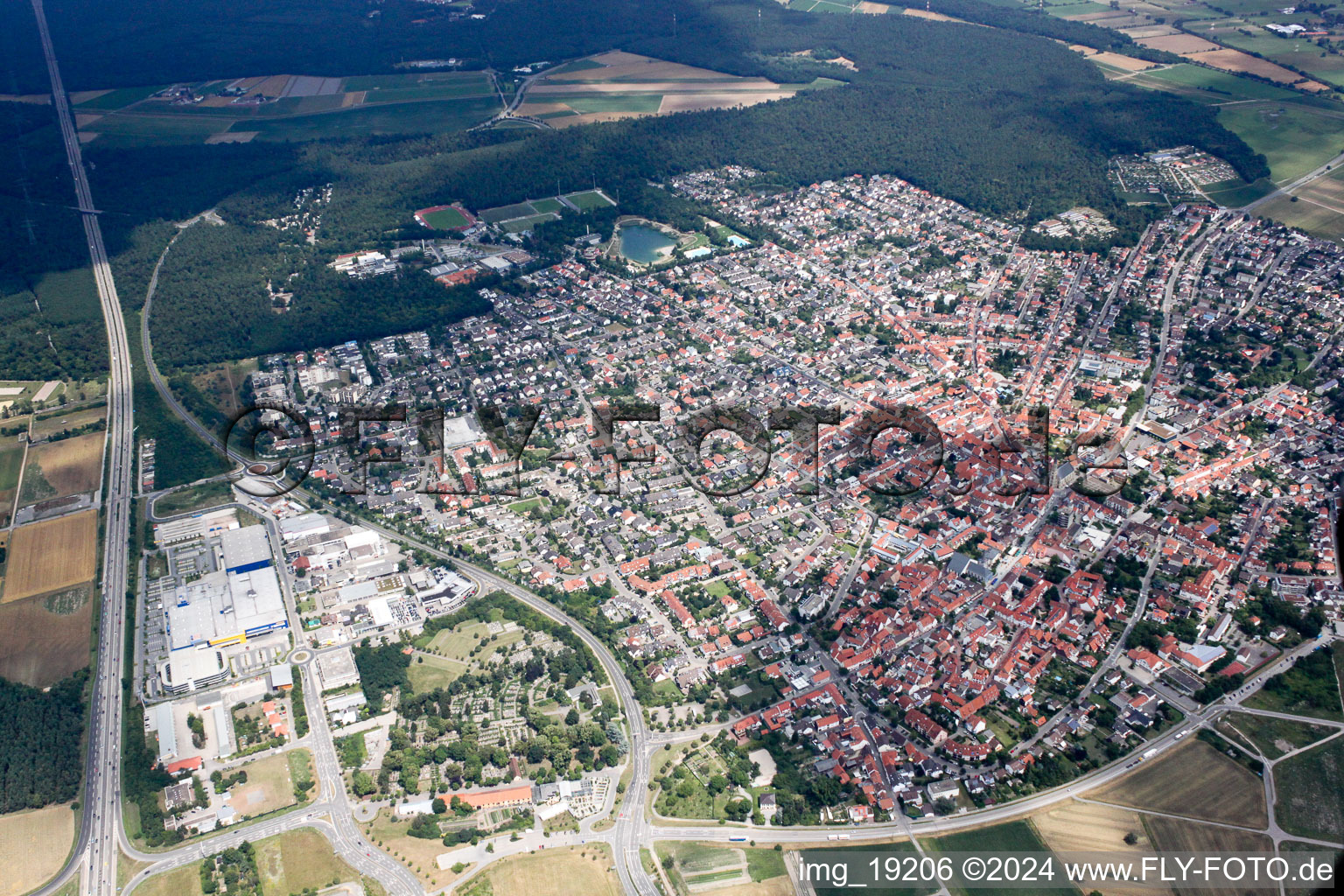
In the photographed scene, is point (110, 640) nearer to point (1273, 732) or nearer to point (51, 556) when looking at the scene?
point (51, 556)

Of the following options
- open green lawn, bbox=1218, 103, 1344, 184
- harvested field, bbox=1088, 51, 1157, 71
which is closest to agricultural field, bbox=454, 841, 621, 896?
open green lawn, bbox=1218, 103, 1344, 184

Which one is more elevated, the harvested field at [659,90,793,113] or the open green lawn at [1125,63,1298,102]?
the open green lawn at [1125,63,1298,102]

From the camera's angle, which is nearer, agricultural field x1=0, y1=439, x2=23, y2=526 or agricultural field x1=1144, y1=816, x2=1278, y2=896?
agricultural field x1=1144, y1=816, x2=1278, y2=896

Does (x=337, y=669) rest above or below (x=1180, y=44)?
below

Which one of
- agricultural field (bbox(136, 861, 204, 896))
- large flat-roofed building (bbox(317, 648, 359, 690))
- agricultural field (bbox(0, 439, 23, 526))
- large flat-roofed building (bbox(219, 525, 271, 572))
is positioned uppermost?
large flat-roofed building (bbox(219, 525, 271, 572))

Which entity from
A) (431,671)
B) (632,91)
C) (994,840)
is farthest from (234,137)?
(994,840)

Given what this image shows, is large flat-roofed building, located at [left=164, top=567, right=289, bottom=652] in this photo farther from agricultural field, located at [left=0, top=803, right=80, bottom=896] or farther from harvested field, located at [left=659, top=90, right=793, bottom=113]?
harvested field, located at [left=659, top=90, right=793, bottom=113]

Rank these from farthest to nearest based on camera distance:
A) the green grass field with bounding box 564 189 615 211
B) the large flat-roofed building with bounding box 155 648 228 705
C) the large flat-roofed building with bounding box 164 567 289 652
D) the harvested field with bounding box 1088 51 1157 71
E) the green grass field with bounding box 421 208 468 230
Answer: the harvested field with bounding box 1088 51 1157 71, the green grass field with bounding box 564 189 615 211, the green grass field with bounding box 421 208 468 230, the large flat-roofed building with bounding box 164 567 289 652, the large flat-roofed building with bounding box 155 648 228 705
